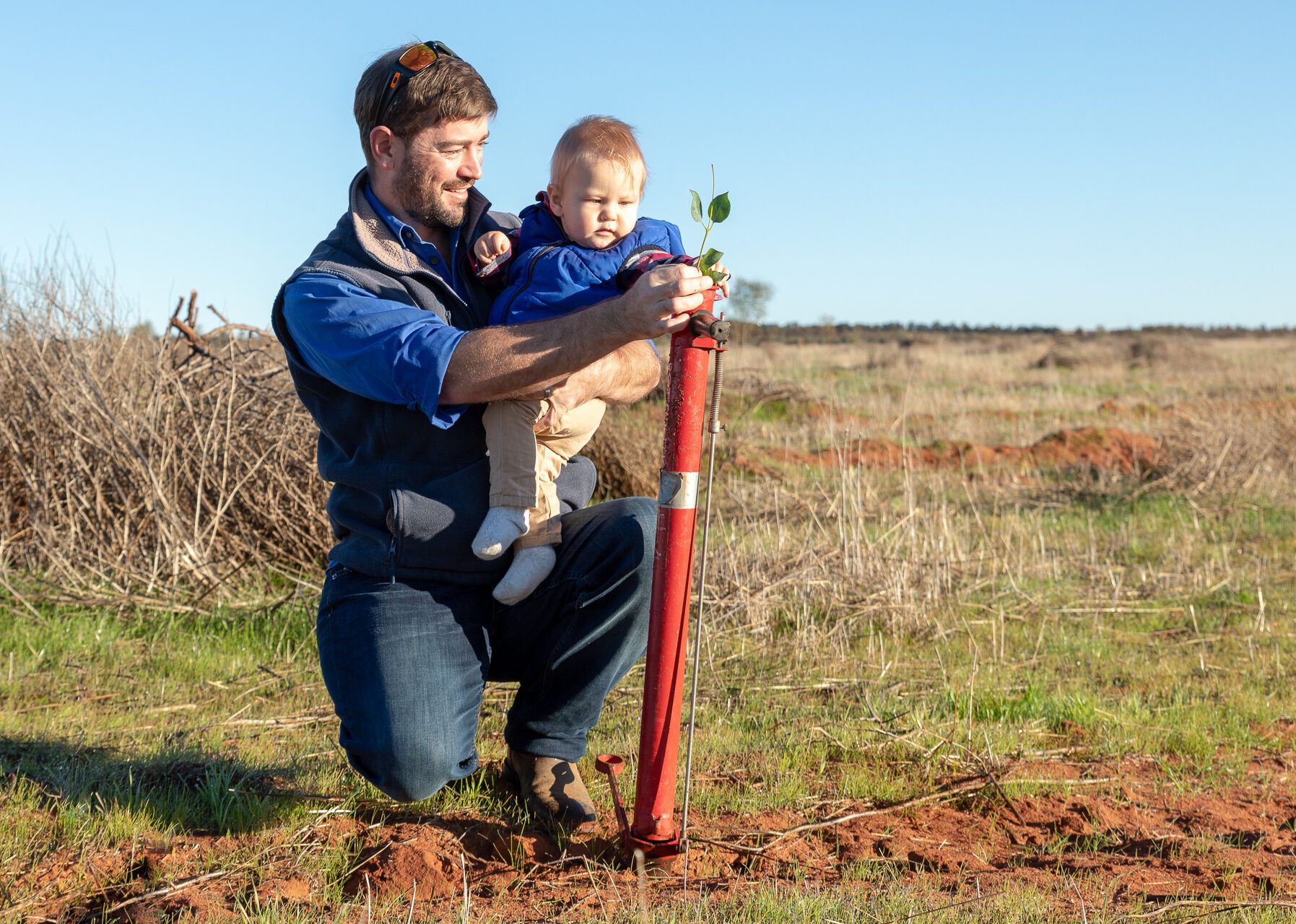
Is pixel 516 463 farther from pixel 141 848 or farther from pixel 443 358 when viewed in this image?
pixel 141 848

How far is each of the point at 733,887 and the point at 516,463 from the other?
1.24 m

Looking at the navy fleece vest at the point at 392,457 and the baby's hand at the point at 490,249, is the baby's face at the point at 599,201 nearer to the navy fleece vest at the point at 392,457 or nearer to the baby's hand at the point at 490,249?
Answer: the baby's hand at the point at 490,249

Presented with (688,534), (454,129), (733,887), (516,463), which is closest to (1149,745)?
(733,887)

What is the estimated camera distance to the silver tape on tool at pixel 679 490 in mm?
2689

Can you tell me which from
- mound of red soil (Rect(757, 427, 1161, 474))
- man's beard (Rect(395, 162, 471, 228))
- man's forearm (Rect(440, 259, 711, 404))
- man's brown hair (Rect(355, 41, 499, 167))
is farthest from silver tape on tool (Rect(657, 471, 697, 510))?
mound of red soil (Rect(757, 427, 1161, 474))

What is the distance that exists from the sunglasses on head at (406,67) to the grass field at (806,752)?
6.66 feet

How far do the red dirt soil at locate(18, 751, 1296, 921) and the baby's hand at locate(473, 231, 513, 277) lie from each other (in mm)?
1588

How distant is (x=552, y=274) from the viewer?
3088 millimetres

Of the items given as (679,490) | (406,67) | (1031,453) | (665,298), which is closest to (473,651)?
(679,490)

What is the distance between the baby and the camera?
3066 mm

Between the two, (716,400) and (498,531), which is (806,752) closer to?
(498,531)

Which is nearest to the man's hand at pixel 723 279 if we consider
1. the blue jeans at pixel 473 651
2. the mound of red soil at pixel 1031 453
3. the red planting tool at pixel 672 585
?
the red planting tool at pixel 672 585

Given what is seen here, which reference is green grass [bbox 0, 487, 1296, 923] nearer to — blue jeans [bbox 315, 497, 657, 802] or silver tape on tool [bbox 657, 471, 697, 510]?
blue jeans [bbox 315, 497, 657, 802]

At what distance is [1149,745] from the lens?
13.5 feet
